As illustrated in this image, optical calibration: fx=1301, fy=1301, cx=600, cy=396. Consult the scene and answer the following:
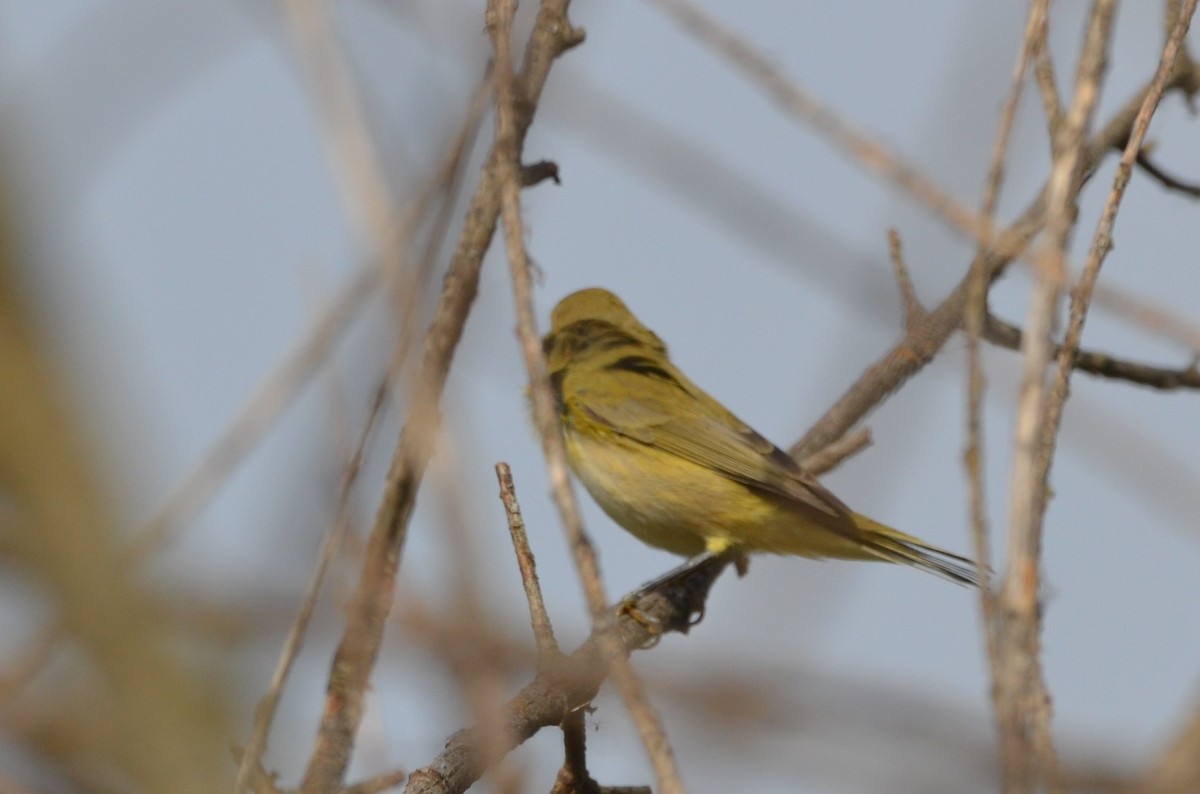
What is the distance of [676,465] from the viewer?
5203 millimetres

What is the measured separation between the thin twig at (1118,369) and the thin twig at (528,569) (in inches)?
93.6

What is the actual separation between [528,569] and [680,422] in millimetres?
3137

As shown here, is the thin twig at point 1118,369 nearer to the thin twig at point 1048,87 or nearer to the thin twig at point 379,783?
the thin twig at point 1048,87

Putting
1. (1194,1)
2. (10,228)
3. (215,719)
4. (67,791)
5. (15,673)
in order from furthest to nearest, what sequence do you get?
(1194,1) < (15,673) < (67,791) < (10,228) < (215,719)

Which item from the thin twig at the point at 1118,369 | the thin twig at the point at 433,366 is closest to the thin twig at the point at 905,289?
the thin twig at the point at 1118,369

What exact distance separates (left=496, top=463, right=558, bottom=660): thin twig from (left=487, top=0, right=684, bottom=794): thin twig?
22.2 inches

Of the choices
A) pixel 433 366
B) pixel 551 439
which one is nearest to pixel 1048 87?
pixel 433 366

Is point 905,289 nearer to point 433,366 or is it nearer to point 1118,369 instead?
point 1118,369

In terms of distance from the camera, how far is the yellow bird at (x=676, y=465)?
464cm

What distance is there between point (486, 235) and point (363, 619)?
1.34 metres

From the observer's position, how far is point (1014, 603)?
5.13 ft

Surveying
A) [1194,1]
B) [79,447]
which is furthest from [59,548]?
[1194,1]

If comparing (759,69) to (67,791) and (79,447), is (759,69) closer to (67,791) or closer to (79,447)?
(79,447)

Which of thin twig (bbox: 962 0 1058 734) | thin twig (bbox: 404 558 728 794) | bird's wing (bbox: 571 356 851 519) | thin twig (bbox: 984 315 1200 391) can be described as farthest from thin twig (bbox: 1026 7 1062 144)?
bird's wing (bbox: 571 356 851 519)
